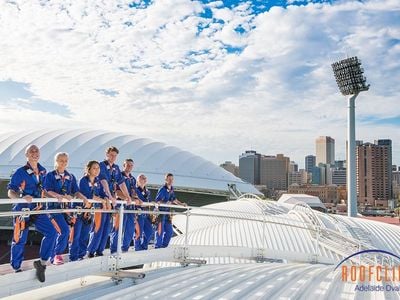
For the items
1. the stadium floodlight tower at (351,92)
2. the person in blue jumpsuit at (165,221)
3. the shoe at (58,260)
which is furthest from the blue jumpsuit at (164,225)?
the stadium floodlight tower at (351,92)

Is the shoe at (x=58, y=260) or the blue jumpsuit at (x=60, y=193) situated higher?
the blue jumpsuit at (x=60, y=193)

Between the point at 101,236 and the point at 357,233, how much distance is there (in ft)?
47.6

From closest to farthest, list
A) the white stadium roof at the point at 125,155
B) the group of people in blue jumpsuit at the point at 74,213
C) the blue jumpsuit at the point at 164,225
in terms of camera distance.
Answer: the group of people in blue jumpsuit at the point at 74,213 → the blue jumpsuit at the point at 164,225 → the white stadium roof at the point at 125,155

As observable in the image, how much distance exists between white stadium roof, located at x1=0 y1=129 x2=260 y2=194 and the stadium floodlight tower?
12.1 m

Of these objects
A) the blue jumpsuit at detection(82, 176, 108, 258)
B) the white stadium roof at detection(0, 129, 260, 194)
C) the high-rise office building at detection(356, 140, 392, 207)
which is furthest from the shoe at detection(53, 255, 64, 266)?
the high-rise office building at detection(356, 140, 392, 207)

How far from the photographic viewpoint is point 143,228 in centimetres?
742

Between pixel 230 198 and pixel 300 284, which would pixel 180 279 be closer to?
pixel 300 284

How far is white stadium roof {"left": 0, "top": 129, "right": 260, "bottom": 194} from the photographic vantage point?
35781mm

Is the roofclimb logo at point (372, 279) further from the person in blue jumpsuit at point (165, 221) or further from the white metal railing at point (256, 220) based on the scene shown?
the person in blue jumpsuit at point (165, 221)

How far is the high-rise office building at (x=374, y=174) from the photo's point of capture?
156m

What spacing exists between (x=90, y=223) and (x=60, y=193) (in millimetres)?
670

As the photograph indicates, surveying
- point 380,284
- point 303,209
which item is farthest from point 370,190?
point 380,284

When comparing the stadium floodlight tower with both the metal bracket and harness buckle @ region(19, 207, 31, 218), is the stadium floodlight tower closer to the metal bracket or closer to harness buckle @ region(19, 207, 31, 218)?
the metal bracket

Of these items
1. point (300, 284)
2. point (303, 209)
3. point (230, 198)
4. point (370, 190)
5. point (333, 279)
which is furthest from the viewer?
point (370, 190)
